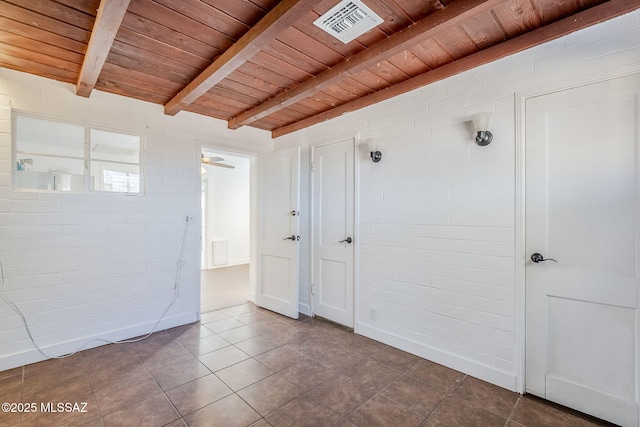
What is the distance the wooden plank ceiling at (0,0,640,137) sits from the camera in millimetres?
1646

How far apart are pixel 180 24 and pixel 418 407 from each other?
287 centimetres

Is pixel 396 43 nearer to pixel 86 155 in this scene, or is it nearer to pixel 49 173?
pixel 86 155

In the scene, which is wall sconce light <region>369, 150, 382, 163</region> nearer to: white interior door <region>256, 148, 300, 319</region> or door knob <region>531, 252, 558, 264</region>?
white interior door <region>256, 148, 300, 319</region>

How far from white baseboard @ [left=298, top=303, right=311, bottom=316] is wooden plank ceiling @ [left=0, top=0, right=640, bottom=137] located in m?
2.39

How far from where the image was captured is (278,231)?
3723 mm

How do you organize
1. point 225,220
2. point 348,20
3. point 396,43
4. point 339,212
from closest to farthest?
1. point 348,20
2. point 396,43
3. point 339,212
4. point 225,220

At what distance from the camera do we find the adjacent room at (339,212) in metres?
1.75

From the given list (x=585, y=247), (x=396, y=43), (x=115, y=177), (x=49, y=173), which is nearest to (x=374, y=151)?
(x=396, y=43)

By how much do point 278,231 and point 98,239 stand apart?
6.05 ft

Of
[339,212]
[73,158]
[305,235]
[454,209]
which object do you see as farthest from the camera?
[305,235]

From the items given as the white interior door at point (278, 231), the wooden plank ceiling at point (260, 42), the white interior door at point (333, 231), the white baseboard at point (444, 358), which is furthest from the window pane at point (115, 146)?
the white baseboard at point (444, 358)

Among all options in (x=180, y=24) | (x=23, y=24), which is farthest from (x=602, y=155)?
(x=23, y=24)

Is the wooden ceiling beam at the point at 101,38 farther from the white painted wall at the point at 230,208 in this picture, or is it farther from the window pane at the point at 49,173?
the white painted wall at the point at 230,208

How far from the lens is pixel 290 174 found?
11.8ft
